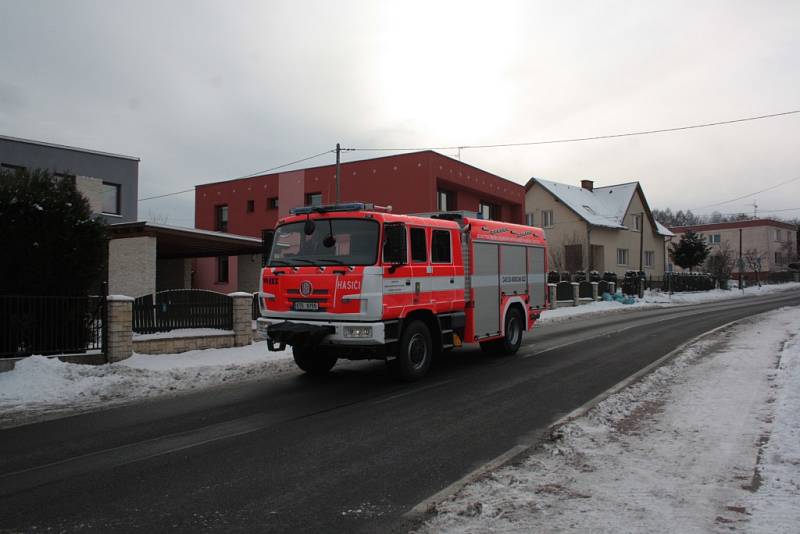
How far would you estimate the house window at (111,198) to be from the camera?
26203 mm

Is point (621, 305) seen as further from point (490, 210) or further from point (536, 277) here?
point (536, 277)

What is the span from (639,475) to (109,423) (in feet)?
20.1

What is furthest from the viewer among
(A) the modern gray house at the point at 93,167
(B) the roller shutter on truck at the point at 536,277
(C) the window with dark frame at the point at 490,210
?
(C) the window with dark frame at the point at 490,210

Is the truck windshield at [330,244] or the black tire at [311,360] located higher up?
the truck windshield at [330,244]

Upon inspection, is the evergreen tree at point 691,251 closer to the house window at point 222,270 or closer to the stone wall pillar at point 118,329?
the house window at point 222,270

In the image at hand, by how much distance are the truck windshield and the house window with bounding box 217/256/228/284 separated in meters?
25.3

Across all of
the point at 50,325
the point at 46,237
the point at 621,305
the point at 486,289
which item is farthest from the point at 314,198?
the point at 486,289

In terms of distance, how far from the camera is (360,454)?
5.64m

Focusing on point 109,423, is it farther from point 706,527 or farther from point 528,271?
point 528,271

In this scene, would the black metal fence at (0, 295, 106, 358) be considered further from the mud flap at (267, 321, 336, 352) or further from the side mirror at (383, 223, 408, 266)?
the side mirror at (383, 223, 408, 266)

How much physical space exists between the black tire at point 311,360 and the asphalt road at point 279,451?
0.24 meters

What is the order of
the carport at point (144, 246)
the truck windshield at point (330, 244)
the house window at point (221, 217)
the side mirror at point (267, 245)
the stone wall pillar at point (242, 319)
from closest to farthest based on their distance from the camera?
1. the truck windshield at point (330, 244)
2. the side mirror at point (267, 245)
3. the stone wall pillar at point (242, 319)
4. the carport at point (144, 246)
5. the house window at point (221, 217)

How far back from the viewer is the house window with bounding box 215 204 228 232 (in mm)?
38125

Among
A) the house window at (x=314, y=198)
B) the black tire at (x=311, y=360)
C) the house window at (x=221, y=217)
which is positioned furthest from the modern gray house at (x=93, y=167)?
the black tire at (x=311, y=360)
